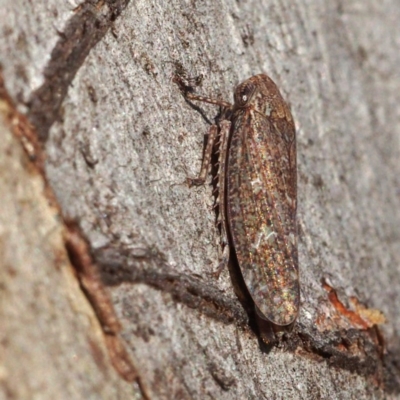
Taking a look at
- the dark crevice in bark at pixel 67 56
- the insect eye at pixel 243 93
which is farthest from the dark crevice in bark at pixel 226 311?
the insect eye at pixel 243 93

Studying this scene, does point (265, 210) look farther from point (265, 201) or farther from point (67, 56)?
point (67, 56)

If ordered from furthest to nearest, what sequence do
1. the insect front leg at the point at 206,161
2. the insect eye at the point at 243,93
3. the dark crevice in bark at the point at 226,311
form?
the insect eye at the point at 243,93 < the insect front leg at the point at 206,161 < the dark crevice in bark at the point at 226,311

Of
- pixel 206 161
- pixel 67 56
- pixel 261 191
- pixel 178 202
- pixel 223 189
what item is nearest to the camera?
pixel 67 56

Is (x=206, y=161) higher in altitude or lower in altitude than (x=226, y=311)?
higher

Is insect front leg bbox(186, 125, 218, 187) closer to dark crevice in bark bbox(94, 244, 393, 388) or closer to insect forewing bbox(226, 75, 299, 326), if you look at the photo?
insect forewing bbox(226, 75, 299, 326)

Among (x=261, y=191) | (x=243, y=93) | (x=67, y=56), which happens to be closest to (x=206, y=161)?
(x=261, y=191)

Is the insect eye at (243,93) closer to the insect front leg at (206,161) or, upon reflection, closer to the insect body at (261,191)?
the insect body at (261,191)
